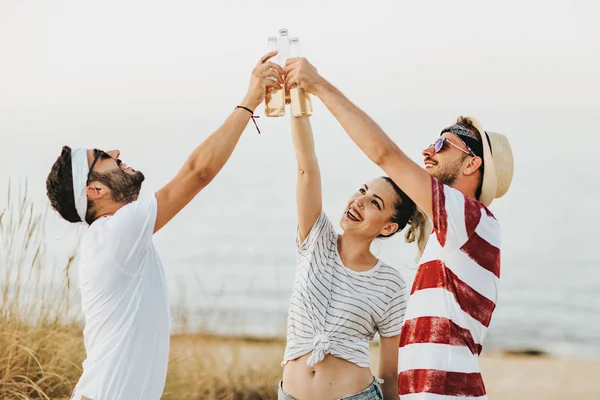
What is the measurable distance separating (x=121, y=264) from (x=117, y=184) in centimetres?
34

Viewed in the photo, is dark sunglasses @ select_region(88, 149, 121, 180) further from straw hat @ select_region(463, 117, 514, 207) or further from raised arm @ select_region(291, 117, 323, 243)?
straw hat @ select_region(463, 117, 514, 207)

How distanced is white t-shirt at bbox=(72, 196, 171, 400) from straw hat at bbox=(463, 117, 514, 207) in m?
1.16

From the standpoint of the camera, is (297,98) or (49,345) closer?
(297,98)

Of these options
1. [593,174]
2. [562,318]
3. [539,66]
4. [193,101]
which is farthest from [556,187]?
[193,101]

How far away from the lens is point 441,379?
3.01m

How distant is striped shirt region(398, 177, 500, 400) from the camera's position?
299 cm

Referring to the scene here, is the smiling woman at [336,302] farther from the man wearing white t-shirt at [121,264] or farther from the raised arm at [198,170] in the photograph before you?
the man wearing white t-shirt at [121,264]

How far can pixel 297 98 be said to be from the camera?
353cm

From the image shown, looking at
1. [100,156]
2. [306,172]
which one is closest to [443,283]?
[306,172]

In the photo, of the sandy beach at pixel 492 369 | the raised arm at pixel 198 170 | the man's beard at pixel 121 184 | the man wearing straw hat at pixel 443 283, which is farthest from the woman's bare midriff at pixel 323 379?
the sandy beach at pixel 492 369

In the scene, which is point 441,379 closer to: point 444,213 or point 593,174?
point 444,213

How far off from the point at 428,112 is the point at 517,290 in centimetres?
358

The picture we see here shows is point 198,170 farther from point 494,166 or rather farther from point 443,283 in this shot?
point 494,166

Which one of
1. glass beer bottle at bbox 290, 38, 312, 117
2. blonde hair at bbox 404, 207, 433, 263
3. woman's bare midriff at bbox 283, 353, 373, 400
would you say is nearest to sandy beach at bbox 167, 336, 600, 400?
blonde hair at bbox 404, 207, 433, 263
